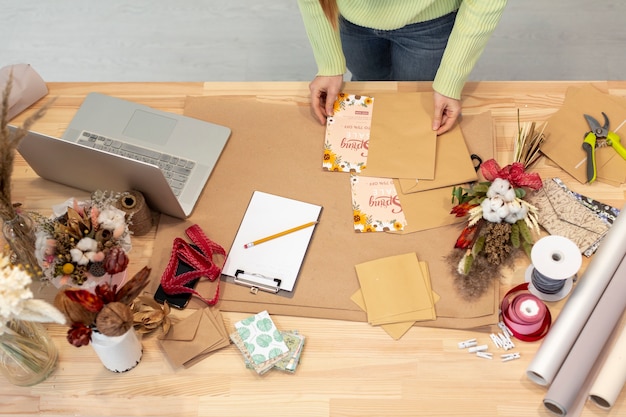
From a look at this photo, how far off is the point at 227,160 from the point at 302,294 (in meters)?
0.35

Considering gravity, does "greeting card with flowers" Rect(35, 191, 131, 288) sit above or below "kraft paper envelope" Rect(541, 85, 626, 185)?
below

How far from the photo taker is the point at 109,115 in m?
1.50

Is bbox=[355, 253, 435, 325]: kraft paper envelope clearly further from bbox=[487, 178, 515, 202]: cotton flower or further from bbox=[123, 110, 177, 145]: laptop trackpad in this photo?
bbox=[123, 110, 177, 145]: laptop trackpad

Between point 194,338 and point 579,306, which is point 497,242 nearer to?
point 579,306

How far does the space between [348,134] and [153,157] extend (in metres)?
0.42

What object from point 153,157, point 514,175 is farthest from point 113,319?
point 514,175

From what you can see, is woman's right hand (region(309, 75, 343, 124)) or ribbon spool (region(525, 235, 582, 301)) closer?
ribbon spool (region(525, 235, 582, 301))

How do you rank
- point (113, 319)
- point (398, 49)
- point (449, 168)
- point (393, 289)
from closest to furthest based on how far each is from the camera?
point (113, 319) → point (393, 289) → point (449, 168) → point (398, 49)

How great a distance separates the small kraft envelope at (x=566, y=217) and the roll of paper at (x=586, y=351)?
0.12m

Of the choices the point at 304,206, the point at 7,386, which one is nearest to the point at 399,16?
the point at 304,206

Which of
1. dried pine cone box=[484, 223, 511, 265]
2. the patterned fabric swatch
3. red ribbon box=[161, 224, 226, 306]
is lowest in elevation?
the patterned fabric swatch

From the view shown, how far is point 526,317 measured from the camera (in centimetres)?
116

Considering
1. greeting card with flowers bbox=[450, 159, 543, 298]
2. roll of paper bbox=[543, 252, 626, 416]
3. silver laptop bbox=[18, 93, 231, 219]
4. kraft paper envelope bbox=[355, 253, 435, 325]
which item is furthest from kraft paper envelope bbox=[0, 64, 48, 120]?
roll of paper bbox=[543, 252, 626, 416]

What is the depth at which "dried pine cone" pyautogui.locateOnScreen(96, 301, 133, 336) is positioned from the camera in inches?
40.7
